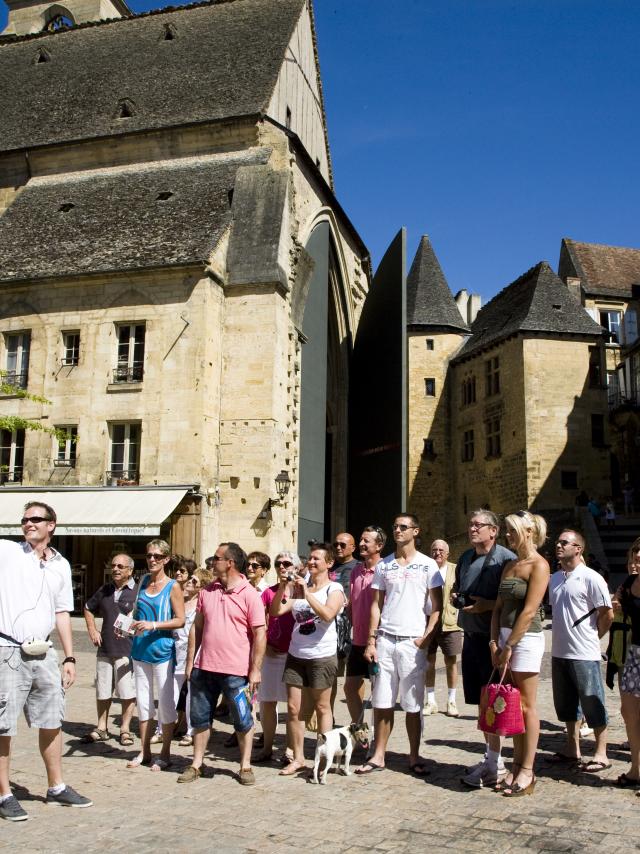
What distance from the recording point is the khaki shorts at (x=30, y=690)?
4.75m

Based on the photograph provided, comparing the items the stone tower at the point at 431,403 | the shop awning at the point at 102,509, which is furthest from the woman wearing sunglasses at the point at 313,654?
the stone tower at the point at 431,403

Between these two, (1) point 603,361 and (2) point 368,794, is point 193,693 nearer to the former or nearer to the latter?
(2) point 368,794

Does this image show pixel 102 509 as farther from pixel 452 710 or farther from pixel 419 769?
pixel 419 769

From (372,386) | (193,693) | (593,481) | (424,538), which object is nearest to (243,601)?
(193,693)

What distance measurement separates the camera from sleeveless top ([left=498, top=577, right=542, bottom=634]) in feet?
16.9

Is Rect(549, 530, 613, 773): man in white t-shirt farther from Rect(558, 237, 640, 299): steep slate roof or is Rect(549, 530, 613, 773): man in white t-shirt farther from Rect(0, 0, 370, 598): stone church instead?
Rect(558, 237, 640, 299): steep slate roof

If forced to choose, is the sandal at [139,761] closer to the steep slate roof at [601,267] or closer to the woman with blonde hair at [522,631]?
the woman with blonde hair at [522,631]

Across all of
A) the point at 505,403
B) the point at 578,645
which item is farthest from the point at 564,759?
the point at 505,403

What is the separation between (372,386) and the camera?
25.4 meters

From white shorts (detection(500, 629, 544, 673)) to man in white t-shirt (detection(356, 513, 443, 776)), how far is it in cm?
65

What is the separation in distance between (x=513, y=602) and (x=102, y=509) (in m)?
14.7

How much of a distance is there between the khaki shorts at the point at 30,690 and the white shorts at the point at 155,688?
3.69ft

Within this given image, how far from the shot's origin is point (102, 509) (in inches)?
730

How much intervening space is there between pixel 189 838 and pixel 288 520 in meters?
15.6
